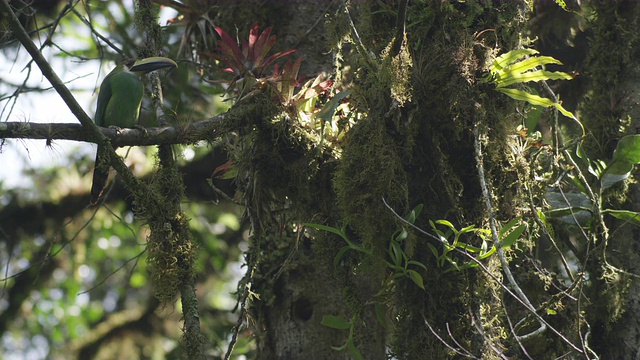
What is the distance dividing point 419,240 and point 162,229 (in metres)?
1.08

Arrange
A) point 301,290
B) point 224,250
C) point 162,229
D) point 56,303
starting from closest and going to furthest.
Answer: point 162,229, point 301,290, point 224,250, point 56,303

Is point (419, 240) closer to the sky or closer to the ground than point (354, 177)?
closer to the ground

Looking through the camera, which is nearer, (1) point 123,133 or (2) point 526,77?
(2) point 526,77

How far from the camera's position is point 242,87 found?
2.71 meters

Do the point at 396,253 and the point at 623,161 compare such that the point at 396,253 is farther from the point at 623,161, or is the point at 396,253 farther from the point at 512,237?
the point at 623,161

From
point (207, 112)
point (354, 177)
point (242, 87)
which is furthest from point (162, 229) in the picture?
point (207, 112)

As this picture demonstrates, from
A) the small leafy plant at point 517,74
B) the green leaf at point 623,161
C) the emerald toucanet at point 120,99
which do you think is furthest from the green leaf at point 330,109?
the emerald toucanet at point 120,99

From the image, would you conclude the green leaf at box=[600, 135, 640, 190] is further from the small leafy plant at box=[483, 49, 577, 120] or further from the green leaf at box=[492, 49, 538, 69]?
the green leaf at box=[492, 49, 538, 69]

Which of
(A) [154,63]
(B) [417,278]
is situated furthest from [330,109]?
(A) [154,63]

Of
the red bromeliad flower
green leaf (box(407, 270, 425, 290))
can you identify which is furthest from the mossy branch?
green leaf (box(407, 270, 425, 290))

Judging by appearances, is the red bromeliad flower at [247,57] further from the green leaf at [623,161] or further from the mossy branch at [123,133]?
the green leaf at [623,161]

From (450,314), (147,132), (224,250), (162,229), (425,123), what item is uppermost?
(224,250)

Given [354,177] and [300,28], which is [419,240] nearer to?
[354,177]

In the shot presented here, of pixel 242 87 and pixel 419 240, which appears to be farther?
pixel 242 87
